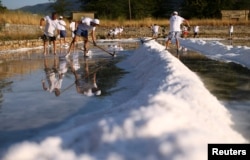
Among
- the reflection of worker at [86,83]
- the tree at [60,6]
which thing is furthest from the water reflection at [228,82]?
the tree at [60,6]

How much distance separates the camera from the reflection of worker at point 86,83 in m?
7.89

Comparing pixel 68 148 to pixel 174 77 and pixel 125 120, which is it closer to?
pixel 125 120

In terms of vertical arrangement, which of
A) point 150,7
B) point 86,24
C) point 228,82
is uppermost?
point 150,7

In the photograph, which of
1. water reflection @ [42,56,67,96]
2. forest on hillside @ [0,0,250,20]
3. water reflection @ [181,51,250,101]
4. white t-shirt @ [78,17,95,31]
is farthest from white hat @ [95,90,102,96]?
forest on hillside @ [0,0,250,20]

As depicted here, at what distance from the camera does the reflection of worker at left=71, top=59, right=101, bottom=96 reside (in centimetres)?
789

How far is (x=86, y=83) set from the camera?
909cm

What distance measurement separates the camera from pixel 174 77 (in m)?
7.27

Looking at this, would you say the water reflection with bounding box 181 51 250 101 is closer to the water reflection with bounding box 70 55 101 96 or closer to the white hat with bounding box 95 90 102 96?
the white hat with bounding box 95 90 102 96

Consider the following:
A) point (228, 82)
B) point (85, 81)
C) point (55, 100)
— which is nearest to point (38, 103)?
point (55, 100)

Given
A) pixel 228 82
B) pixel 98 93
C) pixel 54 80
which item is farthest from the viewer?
pixel 54 80

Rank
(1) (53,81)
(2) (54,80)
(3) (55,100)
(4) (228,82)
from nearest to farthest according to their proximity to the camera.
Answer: (3) (55,100) < (4) (228,82) < (1) (53,81) < (2) (54,80)

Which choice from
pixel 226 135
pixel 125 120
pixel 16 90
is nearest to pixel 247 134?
pixel 226 135

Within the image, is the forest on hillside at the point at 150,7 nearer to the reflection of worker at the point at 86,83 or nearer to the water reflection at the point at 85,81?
the water reflection at the point at 85,81

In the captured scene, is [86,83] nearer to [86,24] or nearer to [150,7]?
[86,24]
